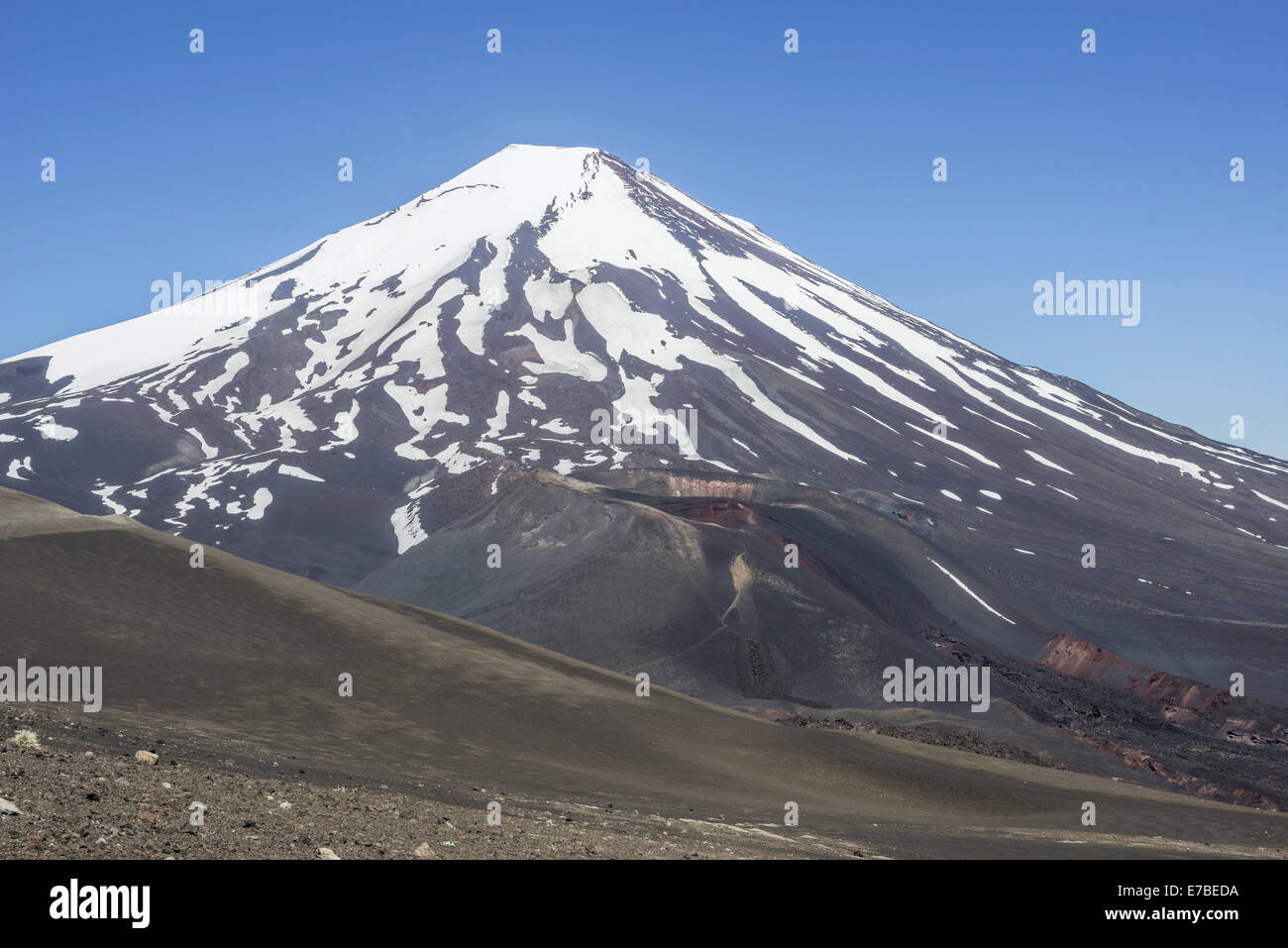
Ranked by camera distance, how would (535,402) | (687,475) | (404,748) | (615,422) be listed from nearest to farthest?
(404,748), (687,475), (615,422), (535,402)

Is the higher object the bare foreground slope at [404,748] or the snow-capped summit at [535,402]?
the snow-capped summit at [535,402]

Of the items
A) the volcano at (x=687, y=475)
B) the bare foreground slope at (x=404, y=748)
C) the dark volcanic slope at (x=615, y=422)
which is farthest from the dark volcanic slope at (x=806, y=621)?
the bare foreground slope at (x=404, y=748)

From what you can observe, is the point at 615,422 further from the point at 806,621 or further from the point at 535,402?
the point at 806,621

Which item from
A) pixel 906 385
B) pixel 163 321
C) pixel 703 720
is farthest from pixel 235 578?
pixel 163 321

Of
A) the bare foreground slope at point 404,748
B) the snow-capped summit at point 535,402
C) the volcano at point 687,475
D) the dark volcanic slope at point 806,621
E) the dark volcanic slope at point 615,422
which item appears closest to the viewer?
the bare foreground slope at point 404,748

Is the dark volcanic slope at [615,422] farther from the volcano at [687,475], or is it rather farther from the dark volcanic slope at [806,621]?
the dark volcanic slope at [806,621]

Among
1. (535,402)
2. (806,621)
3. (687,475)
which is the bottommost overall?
(806,621)

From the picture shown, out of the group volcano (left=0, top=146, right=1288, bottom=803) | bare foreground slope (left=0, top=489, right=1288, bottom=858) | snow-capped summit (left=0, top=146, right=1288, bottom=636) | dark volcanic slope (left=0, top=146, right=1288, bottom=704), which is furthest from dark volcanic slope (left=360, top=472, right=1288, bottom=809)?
snow-capped summit (left=0, top=146, right=1288, bottom=636)

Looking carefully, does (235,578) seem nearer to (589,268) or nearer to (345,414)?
(345,414)

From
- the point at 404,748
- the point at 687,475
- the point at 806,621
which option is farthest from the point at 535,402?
the point at 404,748
